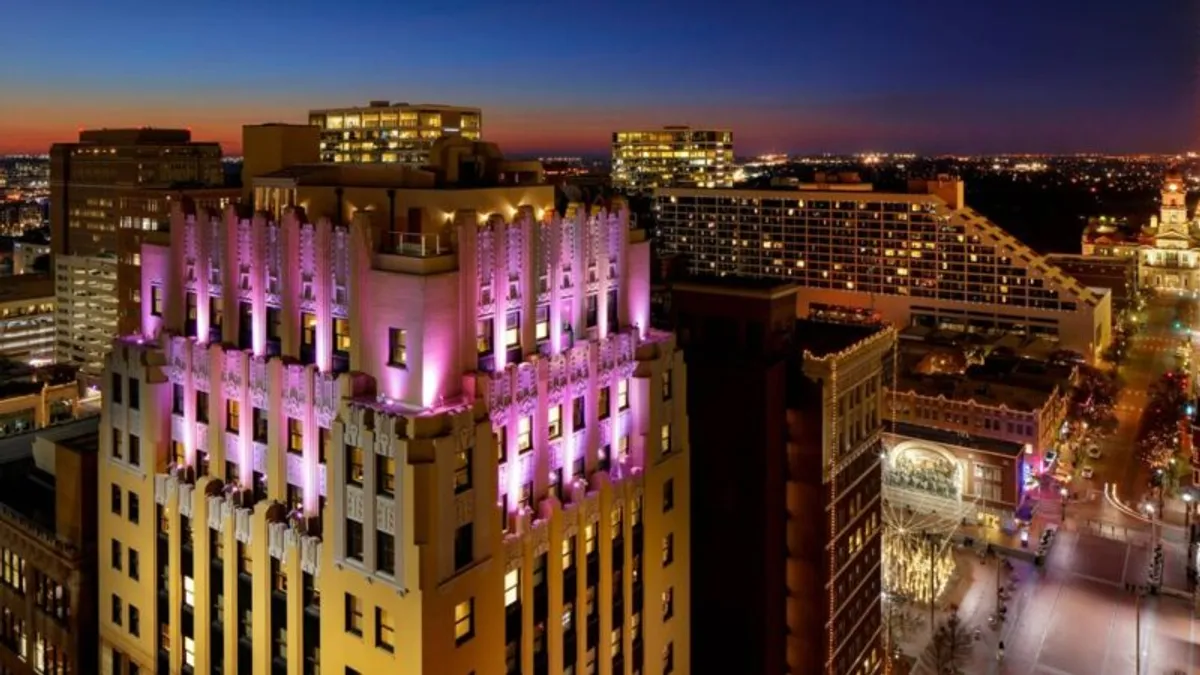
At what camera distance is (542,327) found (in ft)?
134

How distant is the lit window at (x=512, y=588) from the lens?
37.5 m

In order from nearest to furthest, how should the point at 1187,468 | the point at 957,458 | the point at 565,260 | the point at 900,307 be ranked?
the point at 565,260
the point at 957,458
the point at 1187,468
the point at 900,307

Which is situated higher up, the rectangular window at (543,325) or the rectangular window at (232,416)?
the rectangular window at (543,325)

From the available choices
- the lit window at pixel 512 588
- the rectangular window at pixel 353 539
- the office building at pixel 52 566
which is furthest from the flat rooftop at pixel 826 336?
the office building at pixel 52 566

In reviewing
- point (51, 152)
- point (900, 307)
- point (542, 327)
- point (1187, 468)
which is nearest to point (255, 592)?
point (542, 327)

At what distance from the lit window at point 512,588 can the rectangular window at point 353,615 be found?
5.67 m

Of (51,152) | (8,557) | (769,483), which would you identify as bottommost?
(8,557)

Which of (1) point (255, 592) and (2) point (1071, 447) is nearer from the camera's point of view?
(1) point (255, 592)

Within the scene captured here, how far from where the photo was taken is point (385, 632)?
113 ft

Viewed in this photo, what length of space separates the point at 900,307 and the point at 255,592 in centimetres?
17634

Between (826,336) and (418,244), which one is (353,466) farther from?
(826,336)

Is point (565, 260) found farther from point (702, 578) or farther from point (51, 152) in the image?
point (51, 152)

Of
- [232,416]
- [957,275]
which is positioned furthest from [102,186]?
[232,416]

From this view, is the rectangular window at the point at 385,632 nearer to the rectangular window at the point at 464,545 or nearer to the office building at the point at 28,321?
the rectangular window at the point at 464,545
